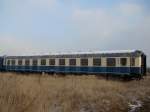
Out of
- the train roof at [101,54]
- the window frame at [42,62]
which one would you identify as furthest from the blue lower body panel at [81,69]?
the train roof at [101,54]

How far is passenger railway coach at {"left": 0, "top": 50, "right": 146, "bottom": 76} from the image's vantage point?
80.6 ft


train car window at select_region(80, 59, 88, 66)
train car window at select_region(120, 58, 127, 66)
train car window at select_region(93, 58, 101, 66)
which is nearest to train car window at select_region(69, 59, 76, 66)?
train car window at select_region(80, 59, 88, 66)

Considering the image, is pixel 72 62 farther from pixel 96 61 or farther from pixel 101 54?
pixel 101 54

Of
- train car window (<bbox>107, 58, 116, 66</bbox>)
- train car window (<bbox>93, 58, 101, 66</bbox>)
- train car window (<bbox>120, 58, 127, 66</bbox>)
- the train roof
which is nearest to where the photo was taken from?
the train roof

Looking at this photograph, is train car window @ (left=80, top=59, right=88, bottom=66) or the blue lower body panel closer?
the blue lower body panel

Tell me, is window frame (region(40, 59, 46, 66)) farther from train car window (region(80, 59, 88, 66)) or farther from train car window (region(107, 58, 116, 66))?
train car window (region(107, 58, 116, 66))

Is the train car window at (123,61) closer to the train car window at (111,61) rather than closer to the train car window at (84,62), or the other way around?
the train car window at (111,61)

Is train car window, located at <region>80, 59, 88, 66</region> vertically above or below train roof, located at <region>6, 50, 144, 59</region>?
below

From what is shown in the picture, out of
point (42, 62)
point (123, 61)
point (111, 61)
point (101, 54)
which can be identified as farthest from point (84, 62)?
point (42, 62)

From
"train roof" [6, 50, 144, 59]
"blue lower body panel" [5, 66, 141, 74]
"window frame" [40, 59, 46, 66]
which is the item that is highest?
"train roof" [6, 50, 144, 59]

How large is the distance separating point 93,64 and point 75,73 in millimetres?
2529

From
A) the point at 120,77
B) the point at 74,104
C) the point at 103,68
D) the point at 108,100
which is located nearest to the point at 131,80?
the point at 120,77

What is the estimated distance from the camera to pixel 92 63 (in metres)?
26.9

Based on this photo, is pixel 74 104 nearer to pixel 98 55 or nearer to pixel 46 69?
pixel 98 55
